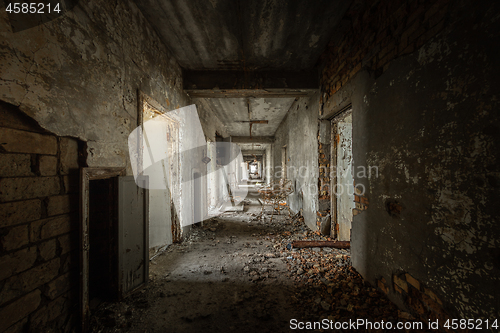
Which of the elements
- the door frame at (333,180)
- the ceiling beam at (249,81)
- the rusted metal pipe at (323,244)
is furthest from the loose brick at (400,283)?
the ceiling beam at (249,81)

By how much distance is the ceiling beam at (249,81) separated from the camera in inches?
150

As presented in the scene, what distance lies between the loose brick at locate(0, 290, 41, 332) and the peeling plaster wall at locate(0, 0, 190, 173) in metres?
0.99

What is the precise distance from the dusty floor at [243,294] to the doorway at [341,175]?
21.8 inches

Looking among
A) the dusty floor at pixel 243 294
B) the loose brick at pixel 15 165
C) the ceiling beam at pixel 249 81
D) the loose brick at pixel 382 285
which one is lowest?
the dusty floor at pixel 243 294

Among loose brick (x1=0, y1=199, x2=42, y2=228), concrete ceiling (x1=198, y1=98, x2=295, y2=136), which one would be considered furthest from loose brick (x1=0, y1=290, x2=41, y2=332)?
concrete ceiling (x1=198, y1=98, x2=295, y2=136)

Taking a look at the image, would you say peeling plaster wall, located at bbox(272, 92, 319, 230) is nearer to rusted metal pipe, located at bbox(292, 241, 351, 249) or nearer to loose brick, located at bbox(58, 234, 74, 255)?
rusted metal pipe, located at bbox(292, 241, 351, 249)

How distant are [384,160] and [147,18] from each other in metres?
3.40

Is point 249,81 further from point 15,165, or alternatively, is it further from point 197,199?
point 15,165

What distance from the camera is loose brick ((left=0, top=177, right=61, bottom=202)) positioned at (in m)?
1.17

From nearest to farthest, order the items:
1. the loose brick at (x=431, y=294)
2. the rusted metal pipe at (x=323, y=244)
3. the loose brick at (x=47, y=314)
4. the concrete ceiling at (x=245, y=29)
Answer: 1. the loose brick at (x=47, y=314)
2. the loose brick at (x=431, y=294)
3. the concrete ceiling at (x=245, y=29)
4. the rusted metal pipe at (x=323, y=244)

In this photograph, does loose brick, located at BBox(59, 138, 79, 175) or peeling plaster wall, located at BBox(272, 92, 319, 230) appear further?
peeling plaster wall, located at BBox(272, 92, 319, 230)

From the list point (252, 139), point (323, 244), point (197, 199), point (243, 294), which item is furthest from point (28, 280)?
point (252, 139)

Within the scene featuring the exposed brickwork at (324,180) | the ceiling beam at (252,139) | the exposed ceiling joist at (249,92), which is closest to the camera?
the exposed brickwork at (324,180)

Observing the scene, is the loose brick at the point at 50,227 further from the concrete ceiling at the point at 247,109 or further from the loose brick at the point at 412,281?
the concrete ceiling at the point at 247,109
